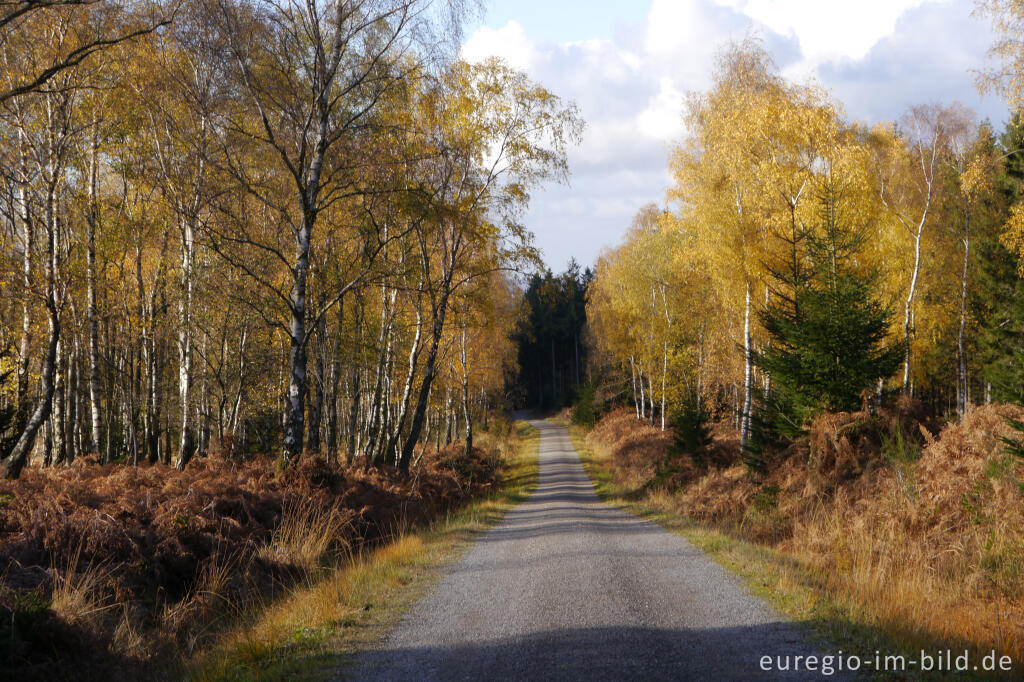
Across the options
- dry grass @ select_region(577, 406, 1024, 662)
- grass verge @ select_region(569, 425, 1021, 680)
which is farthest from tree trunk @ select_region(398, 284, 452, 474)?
grass verge @ select_region(569, 425, 1021, 680)

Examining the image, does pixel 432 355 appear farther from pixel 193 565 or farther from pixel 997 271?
pixel 997 271

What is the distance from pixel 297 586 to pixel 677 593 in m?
4.45

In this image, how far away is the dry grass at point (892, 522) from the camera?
620 centimetres

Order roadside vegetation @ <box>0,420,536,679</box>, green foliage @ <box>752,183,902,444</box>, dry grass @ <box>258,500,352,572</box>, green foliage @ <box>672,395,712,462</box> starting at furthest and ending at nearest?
green foliage @ <box>672,395,712,462</box> < green foliage @ <box>752,183,902,444</box> < dry grass @ <box>258,500,352,572</box> < roadside vegetation @ <box>0,420,536,679</box>

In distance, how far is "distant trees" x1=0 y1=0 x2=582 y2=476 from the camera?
12656mm

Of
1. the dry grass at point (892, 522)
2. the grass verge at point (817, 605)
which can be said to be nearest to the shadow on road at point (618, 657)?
the grass verge at point (817, 605)

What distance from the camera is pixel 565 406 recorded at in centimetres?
7812

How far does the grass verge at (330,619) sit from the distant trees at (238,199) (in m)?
4.52

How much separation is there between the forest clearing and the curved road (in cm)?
5

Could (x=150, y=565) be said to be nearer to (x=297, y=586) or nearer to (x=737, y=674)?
(x=297, y=586)

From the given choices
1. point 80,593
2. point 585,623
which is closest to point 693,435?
point 585,623

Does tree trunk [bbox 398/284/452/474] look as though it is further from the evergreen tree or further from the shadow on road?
the evergreen tree

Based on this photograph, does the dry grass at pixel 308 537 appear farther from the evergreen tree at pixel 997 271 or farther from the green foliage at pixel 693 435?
the evergreen tree at pixel 997 271

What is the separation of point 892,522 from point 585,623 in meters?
6.94
